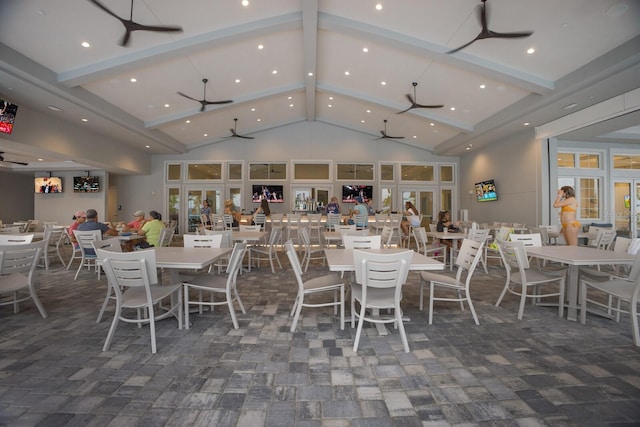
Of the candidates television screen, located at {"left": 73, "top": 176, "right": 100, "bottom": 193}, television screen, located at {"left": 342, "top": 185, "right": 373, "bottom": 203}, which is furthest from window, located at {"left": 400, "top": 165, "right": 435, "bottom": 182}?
television screen, located at {"left": 73, "top": 176, "right": 100, "bottom": 193}

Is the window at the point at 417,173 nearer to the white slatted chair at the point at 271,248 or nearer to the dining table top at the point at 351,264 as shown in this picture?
the white slatted chair at the point at 271,248

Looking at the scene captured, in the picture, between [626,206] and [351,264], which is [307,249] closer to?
[351,264]

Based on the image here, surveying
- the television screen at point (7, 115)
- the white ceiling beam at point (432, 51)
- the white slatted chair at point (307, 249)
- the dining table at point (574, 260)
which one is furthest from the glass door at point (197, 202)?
the dining table at point (574, 260)

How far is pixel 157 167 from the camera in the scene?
12.7m

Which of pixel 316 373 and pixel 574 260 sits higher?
pixel 574 260

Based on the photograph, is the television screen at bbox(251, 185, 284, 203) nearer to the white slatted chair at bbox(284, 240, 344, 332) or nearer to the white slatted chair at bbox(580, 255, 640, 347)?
the white slatted chair at bbox(284, 240, 344, 332)

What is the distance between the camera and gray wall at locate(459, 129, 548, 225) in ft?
26.9

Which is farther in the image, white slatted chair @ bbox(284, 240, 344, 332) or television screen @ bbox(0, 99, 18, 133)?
television screen @ bbox(0, 99, 18, 133)

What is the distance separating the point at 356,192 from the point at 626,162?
29.3ft

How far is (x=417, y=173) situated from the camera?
12805 mm

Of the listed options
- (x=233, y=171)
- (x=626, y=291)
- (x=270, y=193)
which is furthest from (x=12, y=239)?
(x=233, y=171)

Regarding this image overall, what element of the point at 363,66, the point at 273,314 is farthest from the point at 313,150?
the point at 273,314

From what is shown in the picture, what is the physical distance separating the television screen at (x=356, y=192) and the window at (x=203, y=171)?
5573 millimetres

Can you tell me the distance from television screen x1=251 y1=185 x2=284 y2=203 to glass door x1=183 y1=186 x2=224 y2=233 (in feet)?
5.17
